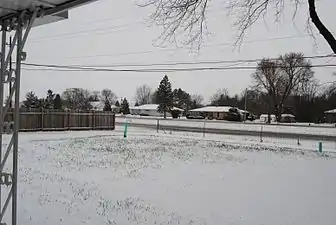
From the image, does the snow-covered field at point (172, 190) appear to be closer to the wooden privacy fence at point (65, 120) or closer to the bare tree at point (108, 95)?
the wooden privacy fence at point (65, 120)

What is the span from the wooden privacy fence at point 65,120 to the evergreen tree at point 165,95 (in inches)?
1443

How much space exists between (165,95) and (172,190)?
5777cm

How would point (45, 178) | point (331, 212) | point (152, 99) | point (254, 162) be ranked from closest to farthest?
point (331, 212), point (45, 178), point (254, 162), point (152, 99)

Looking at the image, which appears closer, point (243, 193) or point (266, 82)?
point (243, 193)

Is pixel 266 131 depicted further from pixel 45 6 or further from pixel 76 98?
pixel 76 98

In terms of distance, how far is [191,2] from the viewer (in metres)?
5.53

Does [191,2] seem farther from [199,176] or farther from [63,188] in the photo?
[199,176]

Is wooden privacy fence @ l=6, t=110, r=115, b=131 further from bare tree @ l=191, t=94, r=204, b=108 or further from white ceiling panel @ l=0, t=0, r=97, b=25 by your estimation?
bare tree @ l=191, t=94, r=204, b=108

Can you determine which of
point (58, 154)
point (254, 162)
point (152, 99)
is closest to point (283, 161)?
point (254, 162)

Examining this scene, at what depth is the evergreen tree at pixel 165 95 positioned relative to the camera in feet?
212

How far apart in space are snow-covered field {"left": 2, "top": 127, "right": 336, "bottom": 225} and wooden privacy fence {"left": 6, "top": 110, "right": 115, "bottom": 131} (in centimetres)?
1185

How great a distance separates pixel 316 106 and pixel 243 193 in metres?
46.9

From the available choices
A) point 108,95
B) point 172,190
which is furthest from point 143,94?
point 172,190

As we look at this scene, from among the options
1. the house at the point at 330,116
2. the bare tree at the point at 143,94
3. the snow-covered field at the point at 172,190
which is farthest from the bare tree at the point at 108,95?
the snow-covered field at the point at 172,190
